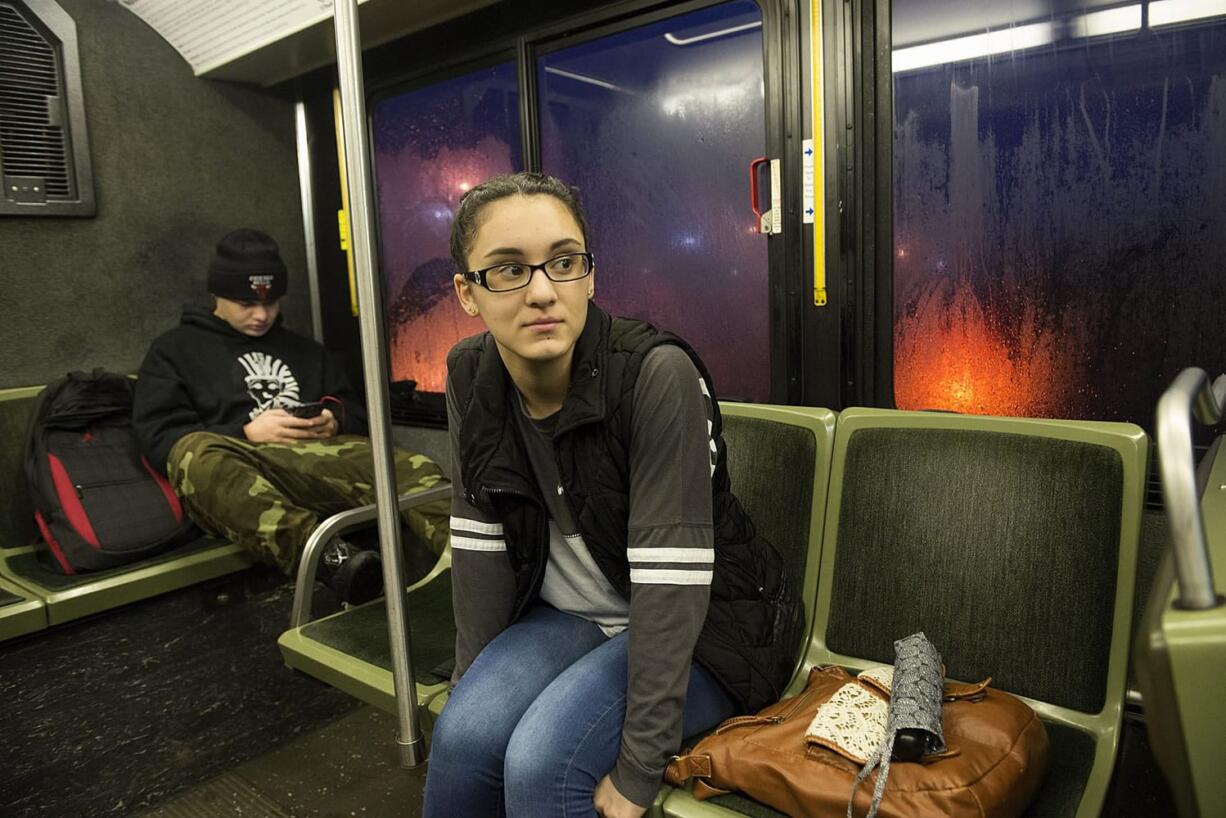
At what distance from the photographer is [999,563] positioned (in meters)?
1.54

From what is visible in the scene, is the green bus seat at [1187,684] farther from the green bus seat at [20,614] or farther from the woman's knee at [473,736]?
the green bus seat at [20,614]

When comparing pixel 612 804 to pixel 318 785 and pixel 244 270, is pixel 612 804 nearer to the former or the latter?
pixel 318 785

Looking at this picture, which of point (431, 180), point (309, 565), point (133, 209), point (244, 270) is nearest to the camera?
point (309, 565)

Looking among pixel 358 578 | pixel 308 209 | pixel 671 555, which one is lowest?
pixel 358 578

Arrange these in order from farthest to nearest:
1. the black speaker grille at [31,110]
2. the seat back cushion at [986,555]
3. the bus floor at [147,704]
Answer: the black speaker grille at [31,110]
the bus floor at [147,704]
the seat back cushion at [986,555]

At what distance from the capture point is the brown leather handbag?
1132mm

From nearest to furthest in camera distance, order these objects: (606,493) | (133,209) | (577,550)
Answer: (606,493), (577,550), (133,209)

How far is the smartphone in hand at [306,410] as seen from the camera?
3660 millimetres

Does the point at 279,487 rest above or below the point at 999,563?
below

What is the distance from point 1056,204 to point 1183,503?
1816mm

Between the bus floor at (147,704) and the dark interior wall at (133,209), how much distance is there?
1261 millimetres

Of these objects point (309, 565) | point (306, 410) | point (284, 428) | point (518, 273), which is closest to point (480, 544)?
point (518, 273)

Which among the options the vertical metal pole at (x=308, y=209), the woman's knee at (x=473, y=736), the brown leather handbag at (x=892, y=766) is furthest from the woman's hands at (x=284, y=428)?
the brown leather handbag at (x=892, y=766)

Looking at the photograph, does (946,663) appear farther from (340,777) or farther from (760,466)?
(340,777)
